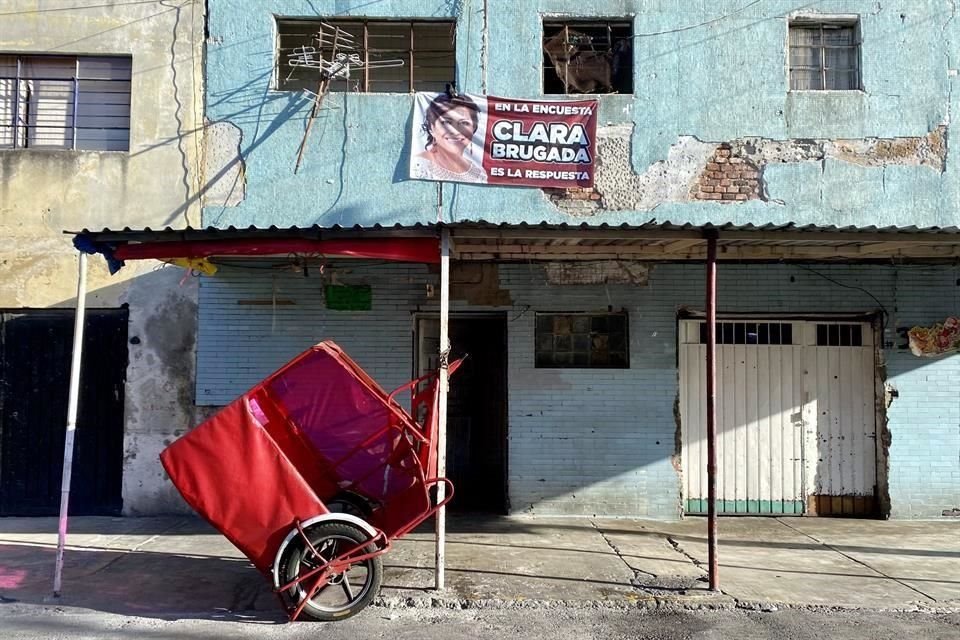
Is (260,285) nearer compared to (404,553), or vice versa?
(404,553)

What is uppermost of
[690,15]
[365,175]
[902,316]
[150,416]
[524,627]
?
[690,15]

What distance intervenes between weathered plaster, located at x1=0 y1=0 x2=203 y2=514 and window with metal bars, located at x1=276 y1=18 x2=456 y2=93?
3.46ft

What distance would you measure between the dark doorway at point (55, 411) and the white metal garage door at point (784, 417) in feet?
22.2

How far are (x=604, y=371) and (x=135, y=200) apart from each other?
5.94 metres

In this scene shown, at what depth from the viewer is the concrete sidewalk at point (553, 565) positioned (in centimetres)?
565

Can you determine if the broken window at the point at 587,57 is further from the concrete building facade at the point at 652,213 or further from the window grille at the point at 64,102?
the window grille at the point at 64,102

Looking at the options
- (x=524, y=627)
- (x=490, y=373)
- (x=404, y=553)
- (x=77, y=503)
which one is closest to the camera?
(x=524, y=627)

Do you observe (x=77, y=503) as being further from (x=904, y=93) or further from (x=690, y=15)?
(x=904, y=93)

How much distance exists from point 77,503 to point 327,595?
14.7 feet

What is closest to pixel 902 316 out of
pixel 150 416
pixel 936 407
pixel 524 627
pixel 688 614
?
pixel 936 407

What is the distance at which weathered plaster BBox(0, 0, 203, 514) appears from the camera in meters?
8.49

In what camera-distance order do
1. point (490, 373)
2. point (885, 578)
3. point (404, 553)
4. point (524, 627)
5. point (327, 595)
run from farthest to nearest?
point (490, 373)
point (404, 553)
point (885, 578)
point (327, 595)
point (524, 627)

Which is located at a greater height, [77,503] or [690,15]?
[690,15]

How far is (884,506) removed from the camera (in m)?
8.45
